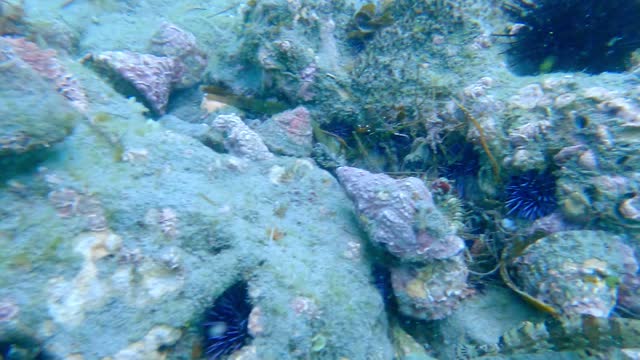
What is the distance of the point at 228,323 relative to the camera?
2904mm

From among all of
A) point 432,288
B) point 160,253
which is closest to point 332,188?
point 432,288

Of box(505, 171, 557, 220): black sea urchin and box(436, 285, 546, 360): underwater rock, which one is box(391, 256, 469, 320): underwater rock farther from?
box(505, 171, 557, 220): black sea urchin

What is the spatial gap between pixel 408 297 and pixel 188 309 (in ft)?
6.03

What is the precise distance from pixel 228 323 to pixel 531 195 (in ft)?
9.95

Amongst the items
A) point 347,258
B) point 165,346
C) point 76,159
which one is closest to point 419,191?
point 347,258

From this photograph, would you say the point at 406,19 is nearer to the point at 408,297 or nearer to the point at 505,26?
the point at 505,26

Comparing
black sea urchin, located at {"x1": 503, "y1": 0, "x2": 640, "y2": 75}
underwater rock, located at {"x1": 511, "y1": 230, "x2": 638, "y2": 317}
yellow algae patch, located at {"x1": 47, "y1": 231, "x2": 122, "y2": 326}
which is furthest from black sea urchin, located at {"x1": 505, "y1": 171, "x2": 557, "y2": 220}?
yellow algae patch, located at {"x1": 47, "y1": 231, "x2": 122, "y2": 326}

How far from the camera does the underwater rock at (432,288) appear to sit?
322cm

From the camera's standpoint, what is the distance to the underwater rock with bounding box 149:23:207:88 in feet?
15.8

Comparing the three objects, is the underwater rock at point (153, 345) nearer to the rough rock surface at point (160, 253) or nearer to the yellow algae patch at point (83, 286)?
the rough rock surface at point (160, 253)

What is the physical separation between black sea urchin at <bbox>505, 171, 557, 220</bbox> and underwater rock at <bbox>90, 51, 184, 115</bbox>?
4122 mm

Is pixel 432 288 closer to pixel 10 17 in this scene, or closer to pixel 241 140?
pixel 241 140

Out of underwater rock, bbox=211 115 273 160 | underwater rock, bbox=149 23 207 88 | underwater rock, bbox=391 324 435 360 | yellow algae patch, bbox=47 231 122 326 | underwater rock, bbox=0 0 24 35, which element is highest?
underwater rock, bbox=0 0 24 35

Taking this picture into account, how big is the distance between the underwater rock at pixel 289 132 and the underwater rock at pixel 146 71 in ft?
4.53
